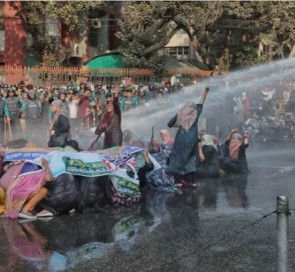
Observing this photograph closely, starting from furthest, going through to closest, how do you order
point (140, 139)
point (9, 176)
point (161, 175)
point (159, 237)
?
point (140, 139) < point (161, 175) < point (9, 176) < point (159, 237)

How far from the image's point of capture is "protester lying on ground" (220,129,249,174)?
11.4 meters

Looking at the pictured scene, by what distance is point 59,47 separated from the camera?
31219 millimetres

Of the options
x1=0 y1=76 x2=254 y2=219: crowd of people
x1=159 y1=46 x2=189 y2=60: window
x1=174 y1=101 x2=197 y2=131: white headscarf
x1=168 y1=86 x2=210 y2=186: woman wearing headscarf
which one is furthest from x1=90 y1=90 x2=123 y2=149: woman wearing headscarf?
x1=159 y1=46 x2=189 y2=60: window

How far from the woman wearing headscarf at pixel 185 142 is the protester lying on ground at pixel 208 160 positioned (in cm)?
97

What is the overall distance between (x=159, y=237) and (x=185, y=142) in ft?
11.3

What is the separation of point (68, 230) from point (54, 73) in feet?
46.0

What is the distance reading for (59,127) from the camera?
9.32 metres

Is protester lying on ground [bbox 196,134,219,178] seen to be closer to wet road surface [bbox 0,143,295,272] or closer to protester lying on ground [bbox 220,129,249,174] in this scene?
protester lying on ground [bbox 220,129,249,174]

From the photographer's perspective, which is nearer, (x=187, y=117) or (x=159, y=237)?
(x=159, y=237)

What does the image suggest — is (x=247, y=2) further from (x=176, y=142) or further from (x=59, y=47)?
(x=176, y=142)

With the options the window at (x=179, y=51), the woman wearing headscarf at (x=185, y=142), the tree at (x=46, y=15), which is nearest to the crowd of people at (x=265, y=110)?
the woman wearing headscarf at (x=185, y=142)

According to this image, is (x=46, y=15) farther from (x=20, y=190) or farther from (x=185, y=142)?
(x=20, y=190)

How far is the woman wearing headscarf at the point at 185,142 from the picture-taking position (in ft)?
31.8

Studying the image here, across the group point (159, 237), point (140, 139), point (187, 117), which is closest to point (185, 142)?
point (187, 117)
